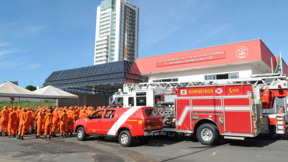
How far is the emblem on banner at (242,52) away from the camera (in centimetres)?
2016

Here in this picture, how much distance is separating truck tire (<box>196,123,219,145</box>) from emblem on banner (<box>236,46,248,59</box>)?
44.6 feet

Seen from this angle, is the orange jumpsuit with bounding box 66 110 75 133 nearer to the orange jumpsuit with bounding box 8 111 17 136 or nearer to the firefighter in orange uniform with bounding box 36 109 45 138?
the firefighter in orange uniform with bounding box 36 109 45 138

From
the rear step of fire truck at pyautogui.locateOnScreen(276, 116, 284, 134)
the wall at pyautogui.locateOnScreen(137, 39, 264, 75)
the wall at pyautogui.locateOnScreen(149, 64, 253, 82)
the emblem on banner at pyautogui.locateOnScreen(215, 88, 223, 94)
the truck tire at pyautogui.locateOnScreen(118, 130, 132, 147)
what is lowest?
the truck tire at pyautogui.locateOnScreen(118, 130, 132, 147)

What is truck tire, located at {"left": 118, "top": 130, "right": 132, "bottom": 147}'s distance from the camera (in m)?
9.07

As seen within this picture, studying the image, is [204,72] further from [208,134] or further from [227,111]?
[208,134]

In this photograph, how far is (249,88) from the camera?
909 cm

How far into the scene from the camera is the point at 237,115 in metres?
8.89

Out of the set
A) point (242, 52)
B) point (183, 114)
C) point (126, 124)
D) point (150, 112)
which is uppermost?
point (242, 52)

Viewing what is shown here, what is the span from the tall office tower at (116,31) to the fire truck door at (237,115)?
104284 millimetres

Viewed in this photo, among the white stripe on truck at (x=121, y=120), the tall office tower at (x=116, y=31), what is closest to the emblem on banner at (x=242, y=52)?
the white stripe on truck at (x=121, y=120)

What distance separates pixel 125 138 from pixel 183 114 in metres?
3.10

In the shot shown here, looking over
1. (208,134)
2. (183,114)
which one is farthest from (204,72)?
(208,134)

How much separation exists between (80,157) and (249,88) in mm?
7555

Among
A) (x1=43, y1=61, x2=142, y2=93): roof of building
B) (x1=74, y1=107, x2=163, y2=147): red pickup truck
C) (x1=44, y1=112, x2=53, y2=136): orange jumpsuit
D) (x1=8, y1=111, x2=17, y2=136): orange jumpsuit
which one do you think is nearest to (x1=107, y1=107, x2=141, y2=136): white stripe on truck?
(x1=74, y1=107, x2=163, y2=147): red pickup truck
